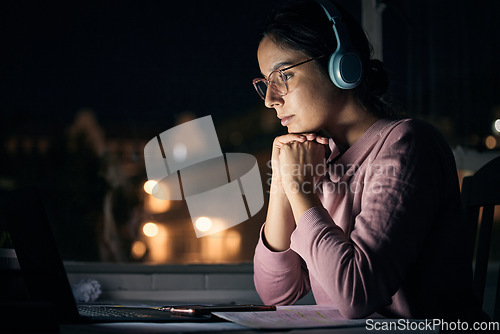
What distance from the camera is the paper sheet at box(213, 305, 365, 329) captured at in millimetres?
690

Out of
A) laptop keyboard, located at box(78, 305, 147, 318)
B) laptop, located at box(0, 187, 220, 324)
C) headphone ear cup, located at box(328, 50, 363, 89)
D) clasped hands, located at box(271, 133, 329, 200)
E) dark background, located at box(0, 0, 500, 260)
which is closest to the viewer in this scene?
laptop, located at box(0, 187, 220, 324)

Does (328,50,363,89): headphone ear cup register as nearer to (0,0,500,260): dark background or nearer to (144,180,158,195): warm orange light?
(0,0,500,260): dark background

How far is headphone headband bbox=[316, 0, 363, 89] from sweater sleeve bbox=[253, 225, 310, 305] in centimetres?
41

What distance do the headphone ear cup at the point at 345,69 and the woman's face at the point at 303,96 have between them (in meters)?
0.04

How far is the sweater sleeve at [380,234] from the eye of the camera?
790 millimetres

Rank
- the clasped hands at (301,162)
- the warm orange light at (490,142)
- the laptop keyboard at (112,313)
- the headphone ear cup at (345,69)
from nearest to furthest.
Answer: the laptop keyboard at (112,313), the clasped hands at (301,162), the headphone ear cup at (345,69), the warm orange light at (490,142)

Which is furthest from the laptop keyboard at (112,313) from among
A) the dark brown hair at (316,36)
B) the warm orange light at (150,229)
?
the warm orange light at (150,229)

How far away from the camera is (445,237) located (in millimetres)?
917

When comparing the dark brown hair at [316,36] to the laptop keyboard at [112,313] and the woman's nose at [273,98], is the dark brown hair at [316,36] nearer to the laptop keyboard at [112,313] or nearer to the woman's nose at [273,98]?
the woman's nose at [273,98]

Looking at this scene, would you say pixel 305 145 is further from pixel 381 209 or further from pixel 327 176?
pixel 381 209

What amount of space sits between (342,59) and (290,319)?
59cm

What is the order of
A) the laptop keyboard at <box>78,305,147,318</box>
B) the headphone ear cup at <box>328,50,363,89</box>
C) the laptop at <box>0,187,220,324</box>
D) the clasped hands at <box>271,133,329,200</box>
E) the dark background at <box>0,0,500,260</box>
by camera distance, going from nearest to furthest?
the laptop at <box>0,187,220,324</box> → the laptop keyboard at <box>78,305,147,318</box> → the clasped hands at <box>271,133,329,200</box> → the headphone ear cup at <box>328,50,363,89</box> → the dark background at <box>0,0,500,260</box>

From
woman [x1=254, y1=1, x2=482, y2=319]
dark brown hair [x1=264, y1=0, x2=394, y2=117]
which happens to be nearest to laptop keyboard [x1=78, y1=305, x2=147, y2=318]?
woman [x1=254, y1=1, x2=482, y2=319]

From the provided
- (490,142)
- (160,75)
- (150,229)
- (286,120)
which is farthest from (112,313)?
(490,142)
